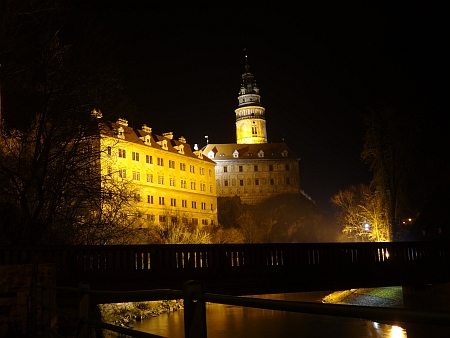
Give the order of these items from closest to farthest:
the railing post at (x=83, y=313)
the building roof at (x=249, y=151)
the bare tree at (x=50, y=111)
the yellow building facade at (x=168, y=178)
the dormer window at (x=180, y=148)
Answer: the railing post at (x=83, y=313) → the bare tree at (x=50, y=111) → the yellow building facade at (x=168, y=178) → the dormer window at (x=180, y=148) → the building roof at (x=249, y=151)

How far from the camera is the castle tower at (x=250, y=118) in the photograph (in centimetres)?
13700

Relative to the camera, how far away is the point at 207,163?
89812 mm

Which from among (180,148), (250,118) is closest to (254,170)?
(250,118)

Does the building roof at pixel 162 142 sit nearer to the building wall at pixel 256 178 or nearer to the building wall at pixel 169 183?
the building wall at pixel 169 183

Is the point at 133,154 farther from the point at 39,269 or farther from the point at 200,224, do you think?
the point at 39,269

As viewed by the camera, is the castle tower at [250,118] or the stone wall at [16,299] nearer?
the stone wall at [16,299]

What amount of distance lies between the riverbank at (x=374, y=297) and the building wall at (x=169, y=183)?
3536 cm

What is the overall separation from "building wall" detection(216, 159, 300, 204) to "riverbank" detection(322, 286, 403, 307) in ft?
243

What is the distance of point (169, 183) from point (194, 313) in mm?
76947

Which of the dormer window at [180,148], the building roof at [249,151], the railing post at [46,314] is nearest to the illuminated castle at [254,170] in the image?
the building roof at [249,151]

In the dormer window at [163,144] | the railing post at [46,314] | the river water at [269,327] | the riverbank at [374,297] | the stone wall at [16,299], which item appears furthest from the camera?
the dormer window at [163,144]

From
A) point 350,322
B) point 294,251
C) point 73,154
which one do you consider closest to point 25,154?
point 73,154

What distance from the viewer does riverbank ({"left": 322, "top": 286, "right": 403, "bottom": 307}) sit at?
30.2m

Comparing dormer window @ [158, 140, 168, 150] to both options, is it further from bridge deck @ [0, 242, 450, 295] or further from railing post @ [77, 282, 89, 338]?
railing post @ [77, 282, 89, 338]
